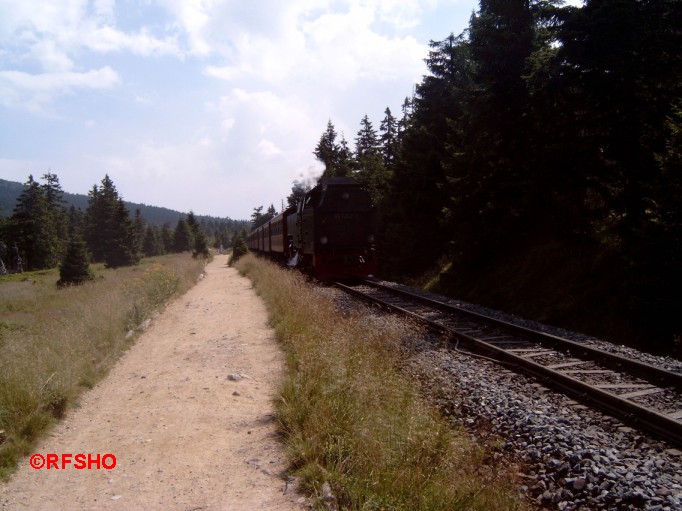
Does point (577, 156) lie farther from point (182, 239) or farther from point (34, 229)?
point (182, 239)

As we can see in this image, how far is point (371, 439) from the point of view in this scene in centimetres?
421

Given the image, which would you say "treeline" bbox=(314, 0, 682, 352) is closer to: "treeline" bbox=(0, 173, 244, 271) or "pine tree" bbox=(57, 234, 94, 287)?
"pine tree" bbox=(57, 234, 94, 287)

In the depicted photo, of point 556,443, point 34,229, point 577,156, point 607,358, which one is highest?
point 577,156

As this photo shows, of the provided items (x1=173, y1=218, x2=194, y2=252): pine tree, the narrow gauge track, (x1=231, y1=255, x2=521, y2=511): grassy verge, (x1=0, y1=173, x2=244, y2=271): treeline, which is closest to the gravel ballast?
the narrow gauge track

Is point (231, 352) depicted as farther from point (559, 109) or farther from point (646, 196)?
point (559, 109)

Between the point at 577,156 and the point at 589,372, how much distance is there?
781 cm

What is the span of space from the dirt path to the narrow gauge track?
349cm

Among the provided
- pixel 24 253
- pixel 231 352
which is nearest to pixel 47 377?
pixel 231 352

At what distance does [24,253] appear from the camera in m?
65.5

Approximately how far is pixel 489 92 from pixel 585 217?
513 cm

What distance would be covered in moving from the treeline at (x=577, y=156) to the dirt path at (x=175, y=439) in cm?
780

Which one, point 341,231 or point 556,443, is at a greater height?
point 341,231

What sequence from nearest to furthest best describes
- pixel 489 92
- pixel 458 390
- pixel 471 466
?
pixel 471 466
pixel 458 390
pixel 489 92

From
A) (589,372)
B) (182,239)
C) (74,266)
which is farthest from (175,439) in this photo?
(182,239)
